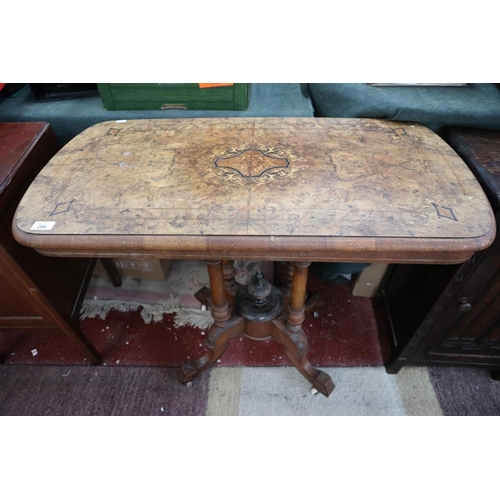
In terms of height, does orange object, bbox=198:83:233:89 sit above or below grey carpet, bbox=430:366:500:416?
above

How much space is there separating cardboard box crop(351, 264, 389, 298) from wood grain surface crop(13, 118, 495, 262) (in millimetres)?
622

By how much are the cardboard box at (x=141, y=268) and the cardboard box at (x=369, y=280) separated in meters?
0.92

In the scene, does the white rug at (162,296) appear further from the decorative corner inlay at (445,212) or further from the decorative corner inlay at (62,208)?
the decorative corner inlay at (445,212)

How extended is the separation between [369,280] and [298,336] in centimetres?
52

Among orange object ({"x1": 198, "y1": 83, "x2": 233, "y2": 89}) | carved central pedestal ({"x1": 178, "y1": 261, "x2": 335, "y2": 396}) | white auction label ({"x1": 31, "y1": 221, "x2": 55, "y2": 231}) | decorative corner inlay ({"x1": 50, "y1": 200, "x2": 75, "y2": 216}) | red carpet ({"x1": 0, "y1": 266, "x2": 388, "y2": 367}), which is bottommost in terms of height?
red carpet ({"x1": 0, "y1": 266, "x2": 388, "y2": 367})

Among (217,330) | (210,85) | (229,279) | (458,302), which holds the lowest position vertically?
(217,330)

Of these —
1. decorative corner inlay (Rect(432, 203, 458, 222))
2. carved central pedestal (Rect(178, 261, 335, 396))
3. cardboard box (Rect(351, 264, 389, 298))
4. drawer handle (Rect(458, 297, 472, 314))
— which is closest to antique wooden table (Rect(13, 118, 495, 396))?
decorative corner inlay (Rect(432, 203, 458, 222))

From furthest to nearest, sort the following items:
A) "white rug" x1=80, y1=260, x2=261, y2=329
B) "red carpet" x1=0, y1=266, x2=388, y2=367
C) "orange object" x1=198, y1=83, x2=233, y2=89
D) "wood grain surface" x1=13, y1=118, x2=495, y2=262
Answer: "white rug" x1=80, y1=260, x2=261, y2=329 < "red carpet" x1=0, y1=266, x2=388, y2=367 < "orange object" x1=198, y1=83, x2=233, y2=89 < "wood grain surface" x1=13, y1=118, x2=495, y2=262

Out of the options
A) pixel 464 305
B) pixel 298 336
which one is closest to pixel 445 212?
pixel 464 305

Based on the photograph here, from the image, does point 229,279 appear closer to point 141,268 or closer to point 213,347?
point 213,347

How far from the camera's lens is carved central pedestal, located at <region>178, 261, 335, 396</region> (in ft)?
3.92

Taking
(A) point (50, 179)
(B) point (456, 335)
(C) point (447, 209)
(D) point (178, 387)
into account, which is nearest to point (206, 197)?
(A) point (50, 179)

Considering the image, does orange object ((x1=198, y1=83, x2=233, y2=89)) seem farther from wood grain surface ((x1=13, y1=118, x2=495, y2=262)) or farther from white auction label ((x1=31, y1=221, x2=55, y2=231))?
white auction label ((x1=31, y1=221, x2=55, y2=231))

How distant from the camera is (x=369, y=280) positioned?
1562mm
